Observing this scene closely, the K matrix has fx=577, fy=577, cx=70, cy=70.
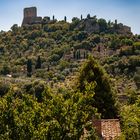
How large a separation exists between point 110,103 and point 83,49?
11611 cm

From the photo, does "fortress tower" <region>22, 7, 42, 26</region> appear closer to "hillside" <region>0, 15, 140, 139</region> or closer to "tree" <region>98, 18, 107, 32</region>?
"hillside" <region>0, 15, 140, 139</region>

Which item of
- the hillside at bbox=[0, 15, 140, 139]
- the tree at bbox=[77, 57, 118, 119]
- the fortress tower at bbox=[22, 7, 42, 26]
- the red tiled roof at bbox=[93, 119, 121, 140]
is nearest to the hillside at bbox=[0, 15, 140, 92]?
the hillside at bbox=[0, 15, 140, 139]

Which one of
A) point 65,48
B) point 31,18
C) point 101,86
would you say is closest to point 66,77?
point 65,48

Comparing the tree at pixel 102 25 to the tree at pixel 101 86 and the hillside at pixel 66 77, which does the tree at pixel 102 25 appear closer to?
the hillside at pixel 66 77

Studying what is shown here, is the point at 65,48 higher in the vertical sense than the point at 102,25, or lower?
lower

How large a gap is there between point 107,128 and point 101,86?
7.35 m

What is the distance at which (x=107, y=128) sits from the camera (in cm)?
2661

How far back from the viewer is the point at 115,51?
140125 millimetres

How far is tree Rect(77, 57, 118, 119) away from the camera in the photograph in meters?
33.3

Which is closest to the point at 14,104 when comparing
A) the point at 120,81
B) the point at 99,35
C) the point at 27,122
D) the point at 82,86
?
the point at 27,122

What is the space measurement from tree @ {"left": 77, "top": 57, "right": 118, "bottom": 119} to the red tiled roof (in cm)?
505

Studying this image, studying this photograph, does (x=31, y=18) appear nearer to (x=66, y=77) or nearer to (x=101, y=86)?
(x=66, y=77)

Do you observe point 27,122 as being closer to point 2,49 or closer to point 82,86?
point 82,86

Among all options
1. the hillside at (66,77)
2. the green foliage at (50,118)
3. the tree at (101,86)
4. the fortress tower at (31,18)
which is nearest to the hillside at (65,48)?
the hillside at (66,77)
